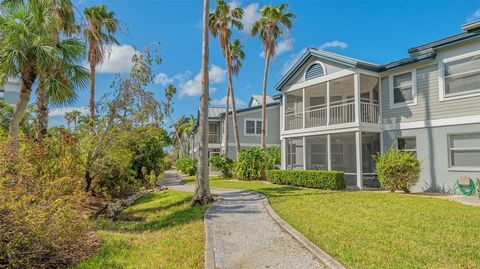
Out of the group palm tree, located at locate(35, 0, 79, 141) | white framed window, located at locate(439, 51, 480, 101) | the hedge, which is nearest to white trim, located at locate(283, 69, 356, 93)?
white framed window, located at locate(439, 51, 480, 101)

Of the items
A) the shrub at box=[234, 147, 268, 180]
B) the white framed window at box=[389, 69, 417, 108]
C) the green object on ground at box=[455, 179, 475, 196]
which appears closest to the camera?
the green object on ground at box=[455, 179, 475, 196]

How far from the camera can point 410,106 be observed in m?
13.9

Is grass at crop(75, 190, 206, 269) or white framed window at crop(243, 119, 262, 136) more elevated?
white framed window at crop(243, 119, 262, 136)

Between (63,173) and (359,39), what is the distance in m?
17.2

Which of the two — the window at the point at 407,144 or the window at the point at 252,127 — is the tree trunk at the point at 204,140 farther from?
the window at the point at 252,127

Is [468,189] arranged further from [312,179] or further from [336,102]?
[336,102]

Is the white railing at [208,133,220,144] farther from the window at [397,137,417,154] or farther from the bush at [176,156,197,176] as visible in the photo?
the window at [397,137,417,154]

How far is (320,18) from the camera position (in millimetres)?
16125

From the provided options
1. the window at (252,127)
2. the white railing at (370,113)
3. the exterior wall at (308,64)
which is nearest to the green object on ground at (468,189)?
the white railing at (370,113)

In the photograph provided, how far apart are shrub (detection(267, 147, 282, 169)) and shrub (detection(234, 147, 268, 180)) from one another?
0.36 metres

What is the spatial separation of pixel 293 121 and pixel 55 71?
13123 millimetres

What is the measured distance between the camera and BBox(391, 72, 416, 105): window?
45.7 feet

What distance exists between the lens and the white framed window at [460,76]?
1184cm

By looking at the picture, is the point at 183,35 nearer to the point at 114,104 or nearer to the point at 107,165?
the point at 114,104
